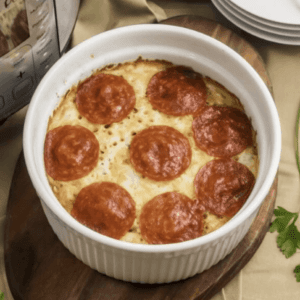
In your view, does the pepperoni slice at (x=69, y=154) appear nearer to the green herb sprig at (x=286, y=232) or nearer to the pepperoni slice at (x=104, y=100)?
the pepperoni slice at (x=104, y=100)

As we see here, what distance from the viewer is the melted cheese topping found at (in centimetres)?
132

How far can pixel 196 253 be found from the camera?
3.95 feet

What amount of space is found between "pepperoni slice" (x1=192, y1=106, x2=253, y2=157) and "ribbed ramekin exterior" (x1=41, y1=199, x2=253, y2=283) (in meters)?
0.23

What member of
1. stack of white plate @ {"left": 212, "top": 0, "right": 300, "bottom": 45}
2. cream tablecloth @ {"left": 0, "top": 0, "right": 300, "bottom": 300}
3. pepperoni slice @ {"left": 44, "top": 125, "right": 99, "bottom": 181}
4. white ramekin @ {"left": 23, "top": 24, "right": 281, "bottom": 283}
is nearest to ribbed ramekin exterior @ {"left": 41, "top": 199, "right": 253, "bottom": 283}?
white ramekin @ {"left": 23, "top": 24, "right": 281, "bottom": 283}

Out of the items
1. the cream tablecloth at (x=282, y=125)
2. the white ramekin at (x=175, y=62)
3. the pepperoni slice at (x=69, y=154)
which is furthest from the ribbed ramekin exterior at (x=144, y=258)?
the cream tablecloth at (x=282, y=125)

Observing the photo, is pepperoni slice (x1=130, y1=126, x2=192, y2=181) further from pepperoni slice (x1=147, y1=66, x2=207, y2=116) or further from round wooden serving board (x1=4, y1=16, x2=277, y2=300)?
round wooden serving board (x1=4, y1=16, x2=277, y2=300)

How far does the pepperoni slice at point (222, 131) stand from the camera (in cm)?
139

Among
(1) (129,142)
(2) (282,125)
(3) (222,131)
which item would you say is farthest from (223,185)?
(2) (282,125)

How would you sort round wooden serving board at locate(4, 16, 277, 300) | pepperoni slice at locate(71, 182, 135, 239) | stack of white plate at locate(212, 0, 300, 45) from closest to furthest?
pepperoni slice at locate(71, 182, 135, 239), round wooden serving board at locate(4, 16, 277, 300), stack of white plate at locate(212, 0, 300, 45)

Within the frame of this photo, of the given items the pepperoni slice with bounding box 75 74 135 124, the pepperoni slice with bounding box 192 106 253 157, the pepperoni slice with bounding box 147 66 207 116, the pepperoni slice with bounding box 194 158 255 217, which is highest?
the pepperoni slice with bounding box 75 74 135 124

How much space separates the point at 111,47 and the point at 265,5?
0.63 metres

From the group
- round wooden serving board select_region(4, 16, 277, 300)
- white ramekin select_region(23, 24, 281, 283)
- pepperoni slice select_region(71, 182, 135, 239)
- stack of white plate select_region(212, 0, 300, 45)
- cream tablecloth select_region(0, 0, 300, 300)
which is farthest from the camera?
stack of white plate select_region(212, 0, 300, 45)

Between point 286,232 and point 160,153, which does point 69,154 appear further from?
point 286,232

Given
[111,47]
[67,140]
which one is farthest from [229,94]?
[67,140]
